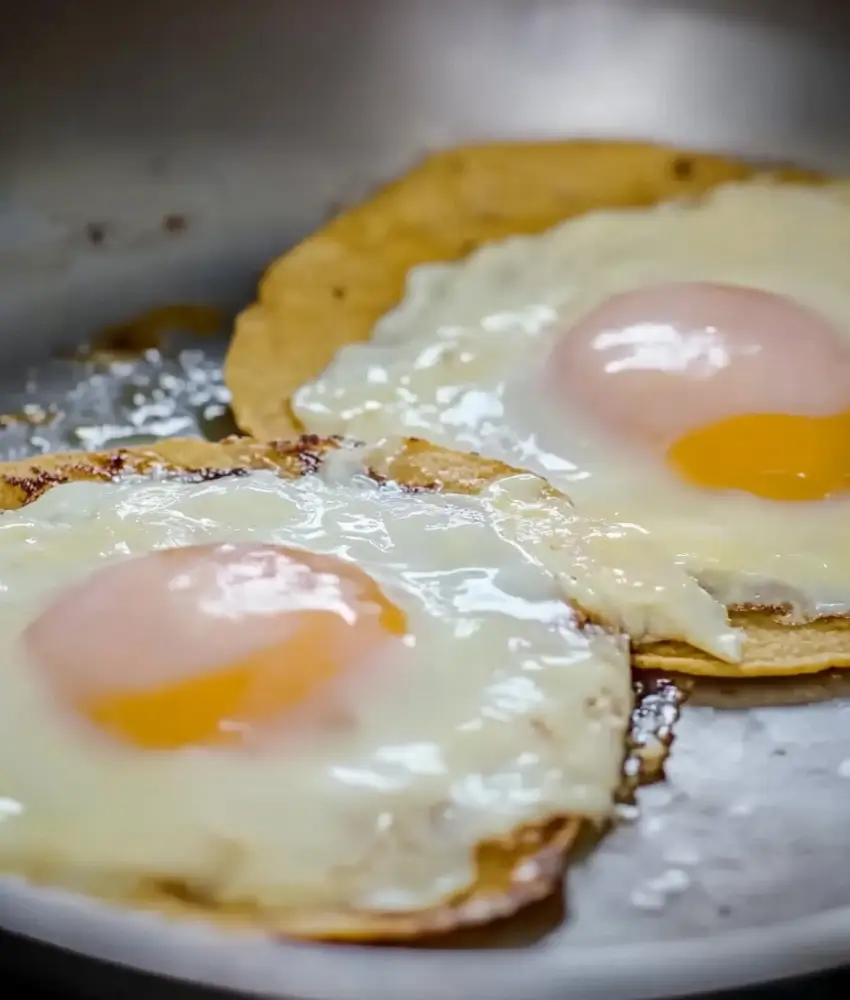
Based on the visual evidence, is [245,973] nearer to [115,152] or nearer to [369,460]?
[369,460]

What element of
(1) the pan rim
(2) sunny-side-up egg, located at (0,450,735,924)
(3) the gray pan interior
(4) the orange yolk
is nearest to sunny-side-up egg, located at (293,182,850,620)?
(4) the orange yolk

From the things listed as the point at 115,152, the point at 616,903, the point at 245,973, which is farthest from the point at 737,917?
the point at 115,152

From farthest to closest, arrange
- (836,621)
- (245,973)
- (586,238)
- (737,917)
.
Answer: (586,238), (836,621), (737,917), (245,973)

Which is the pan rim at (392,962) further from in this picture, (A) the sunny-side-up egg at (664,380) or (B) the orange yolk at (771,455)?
(B) the orange yolk at (771,455)

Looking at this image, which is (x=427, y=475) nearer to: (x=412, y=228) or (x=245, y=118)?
(x=412, y=228)

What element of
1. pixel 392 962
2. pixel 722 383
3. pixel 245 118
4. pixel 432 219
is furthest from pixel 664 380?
pixel 245 118

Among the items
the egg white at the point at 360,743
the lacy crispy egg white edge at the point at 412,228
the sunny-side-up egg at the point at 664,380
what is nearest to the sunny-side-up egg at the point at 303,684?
the egg white at the point at 360,743

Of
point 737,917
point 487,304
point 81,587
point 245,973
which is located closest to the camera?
point 245,973
